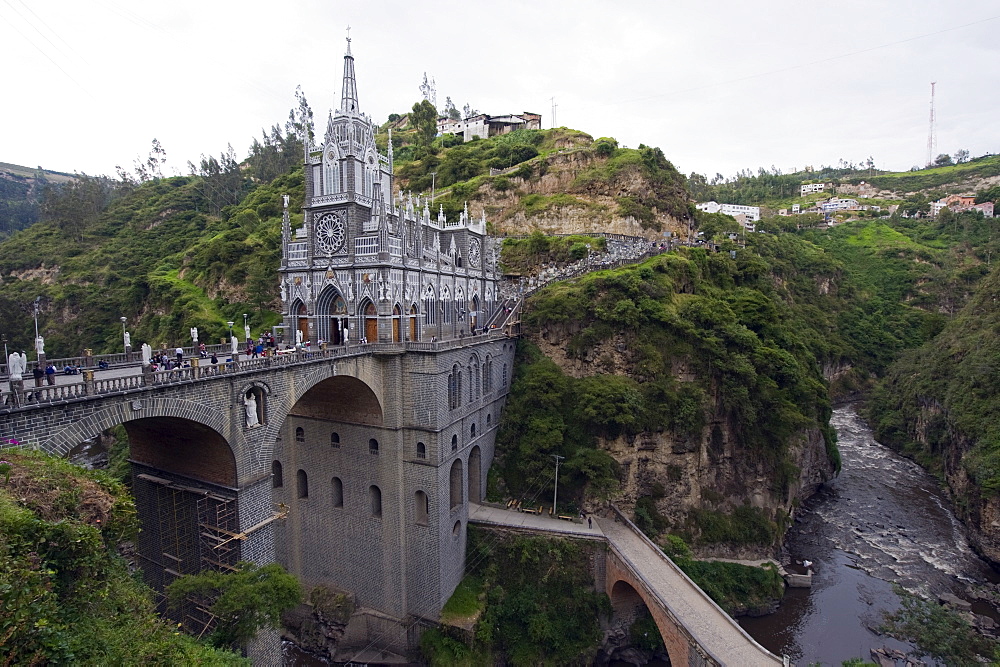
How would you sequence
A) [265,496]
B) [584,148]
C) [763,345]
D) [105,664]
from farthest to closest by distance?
[584,148], [763,345], [265,496], [105,664]

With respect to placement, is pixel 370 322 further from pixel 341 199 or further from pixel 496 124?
pixel 496 124

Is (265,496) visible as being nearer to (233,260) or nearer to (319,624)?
(319,624)

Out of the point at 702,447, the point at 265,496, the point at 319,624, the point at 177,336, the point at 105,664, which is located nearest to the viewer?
the point at 105,664

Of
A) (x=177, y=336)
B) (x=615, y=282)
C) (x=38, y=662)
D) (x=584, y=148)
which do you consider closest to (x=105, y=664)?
(x=38, y=662)

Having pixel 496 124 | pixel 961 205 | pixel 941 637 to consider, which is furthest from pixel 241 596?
pixel 961 205

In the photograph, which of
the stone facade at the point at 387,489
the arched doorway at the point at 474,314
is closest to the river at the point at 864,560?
the stone facade at the point at 387,489

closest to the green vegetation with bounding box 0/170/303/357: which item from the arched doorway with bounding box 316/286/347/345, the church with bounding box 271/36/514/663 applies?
the arched doorway with bounding box 316/286/347/345

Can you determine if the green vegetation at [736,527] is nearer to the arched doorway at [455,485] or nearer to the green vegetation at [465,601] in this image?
Answer: the green vegetation at [465,601]
